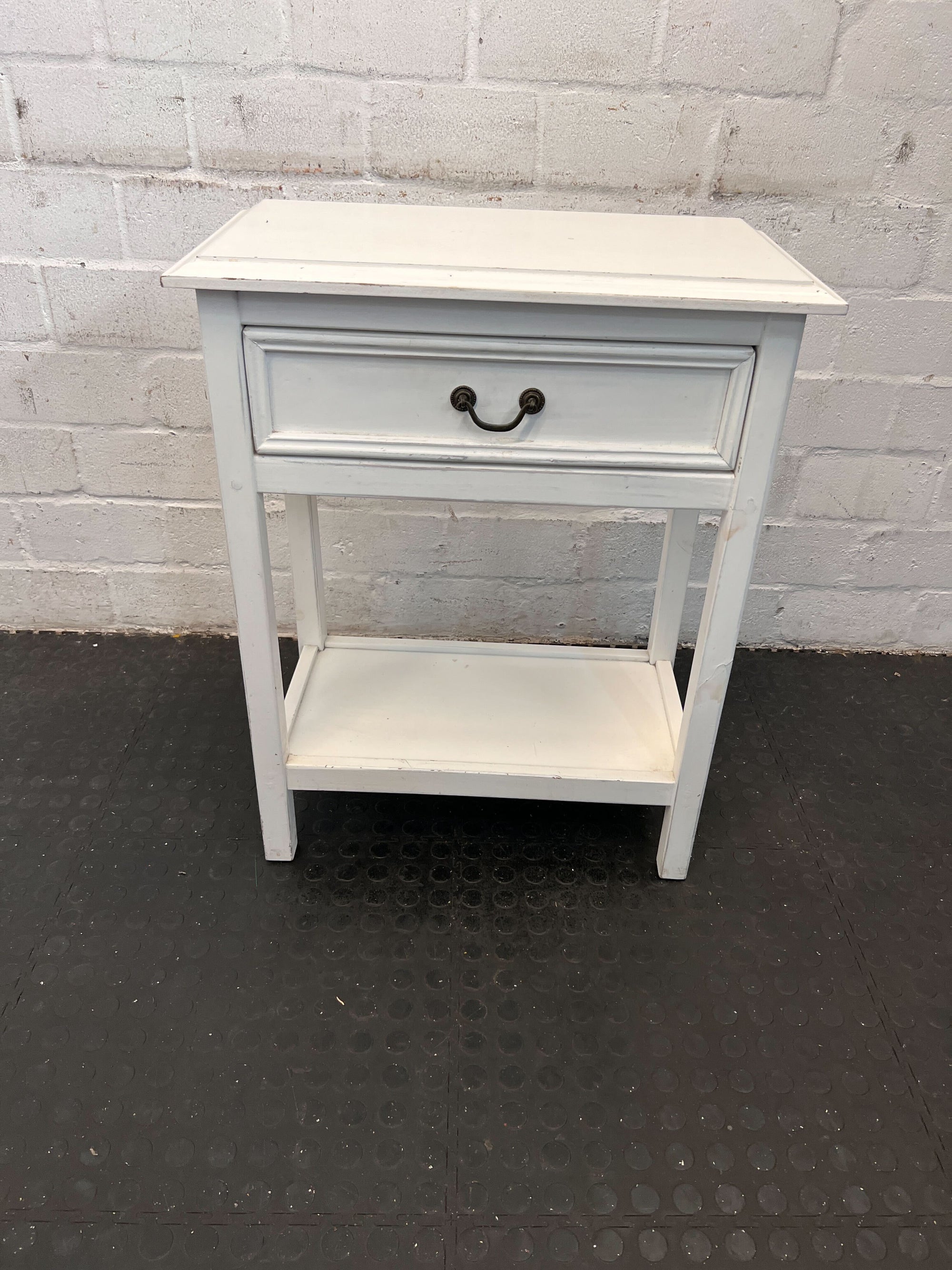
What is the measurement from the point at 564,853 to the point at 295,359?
0.77m

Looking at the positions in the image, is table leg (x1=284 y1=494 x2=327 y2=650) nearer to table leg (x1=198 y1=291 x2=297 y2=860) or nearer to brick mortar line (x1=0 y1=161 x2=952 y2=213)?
table leg (x1=198 y1=291 x2=297 y2=860)

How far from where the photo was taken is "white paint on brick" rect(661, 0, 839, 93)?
1.25 m

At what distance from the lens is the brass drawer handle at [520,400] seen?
2.98 feet

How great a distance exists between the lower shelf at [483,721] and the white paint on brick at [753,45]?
0.89 meters

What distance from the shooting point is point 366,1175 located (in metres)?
0.87

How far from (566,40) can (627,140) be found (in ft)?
0.53

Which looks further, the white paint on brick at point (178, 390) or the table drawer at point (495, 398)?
the white paint on brick at point (178, 390)

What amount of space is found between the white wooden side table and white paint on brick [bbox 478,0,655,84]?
0.30 metres

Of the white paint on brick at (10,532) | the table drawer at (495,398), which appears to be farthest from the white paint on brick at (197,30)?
the white paint on brick at (10,532)

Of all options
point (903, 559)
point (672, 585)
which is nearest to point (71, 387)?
point (672, 585)

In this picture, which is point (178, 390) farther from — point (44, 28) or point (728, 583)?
point (728, 583)

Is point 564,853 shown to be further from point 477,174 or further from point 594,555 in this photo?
point 477,174

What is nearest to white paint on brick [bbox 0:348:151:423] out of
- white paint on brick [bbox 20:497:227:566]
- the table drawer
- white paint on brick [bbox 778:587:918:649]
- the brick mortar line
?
white paint on brick [bbox 20:497:227:566]

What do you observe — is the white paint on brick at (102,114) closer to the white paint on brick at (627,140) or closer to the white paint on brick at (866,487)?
the white paint on brick at (627,140)
